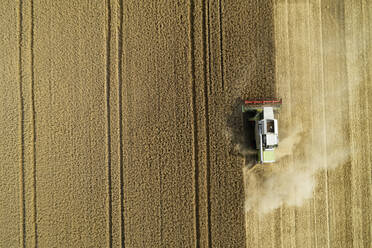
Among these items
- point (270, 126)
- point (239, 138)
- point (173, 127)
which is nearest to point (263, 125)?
point (270, 126)

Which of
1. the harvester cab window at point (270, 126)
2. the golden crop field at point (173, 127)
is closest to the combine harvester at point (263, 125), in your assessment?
the harvester cab window at point (270, 126)

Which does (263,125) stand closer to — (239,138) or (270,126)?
(270,126)

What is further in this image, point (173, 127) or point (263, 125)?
point (173, 127)

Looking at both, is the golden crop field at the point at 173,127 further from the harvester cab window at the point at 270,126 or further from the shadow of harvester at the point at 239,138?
the harvester cab window at the point at 270,126

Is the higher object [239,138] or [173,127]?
[173,127]

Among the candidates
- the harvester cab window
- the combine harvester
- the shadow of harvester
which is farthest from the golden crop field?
the harvester cab window

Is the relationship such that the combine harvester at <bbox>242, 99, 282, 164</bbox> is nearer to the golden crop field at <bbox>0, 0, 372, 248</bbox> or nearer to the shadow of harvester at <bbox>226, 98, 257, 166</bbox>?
the shadow of harvester at <bbox>226, 98, 257, 166</bbox>

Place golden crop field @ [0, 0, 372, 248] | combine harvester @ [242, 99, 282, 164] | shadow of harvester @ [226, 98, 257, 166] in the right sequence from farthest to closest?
shadow of harvester @ [226, 98, 257, 166] → golden crop field @ [0, 0, 372, 248] → combine harvester @ [242, 99, 282, 164]
